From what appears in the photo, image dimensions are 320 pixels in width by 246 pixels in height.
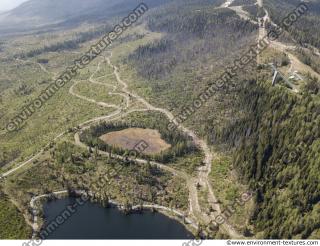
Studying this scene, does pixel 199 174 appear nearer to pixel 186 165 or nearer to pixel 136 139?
pixel 186 165

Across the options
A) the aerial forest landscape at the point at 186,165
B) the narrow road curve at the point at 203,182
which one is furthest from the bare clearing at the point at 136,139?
the narrow road curve at the point at 203,182

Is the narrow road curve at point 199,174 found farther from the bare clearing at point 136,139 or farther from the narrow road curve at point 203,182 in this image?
the bare clearing at point 136,139

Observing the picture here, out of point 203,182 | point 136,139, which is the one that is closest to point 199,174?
point 203,182

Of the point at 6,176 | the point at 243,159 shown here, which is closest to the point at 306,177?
the point at 243,159

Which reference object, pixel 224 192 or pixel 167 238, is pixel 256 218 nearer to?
pixel 224 192

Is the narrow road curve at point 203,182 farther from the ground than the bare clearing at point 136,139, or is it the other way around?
the bare clearing at point 136,139

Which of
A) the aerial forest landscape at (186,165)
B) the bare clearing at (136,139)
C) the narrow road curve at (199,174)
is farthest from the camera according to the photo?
the bare clearing at (136,139)

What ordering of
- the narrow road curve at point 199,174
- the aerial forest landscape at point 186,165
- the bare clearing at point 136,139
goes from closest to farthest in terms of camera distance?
1. the aerial forest landscape at point 186,165
2. the narrow road curve at point 199,174
3. the bare clearing at point 136,139

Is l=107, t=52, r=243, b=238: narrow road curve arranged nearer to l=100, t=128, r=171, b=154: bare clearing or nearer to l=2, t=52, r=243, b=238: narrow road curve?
l=2, t=52, r=243, b=238: narrow road curve

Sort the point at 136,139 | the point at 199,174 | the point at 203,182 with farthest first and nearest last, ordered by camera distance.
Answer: the point at 136,139 → the point at 199,174 → the point at 203,182
